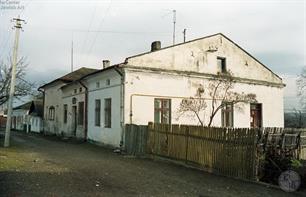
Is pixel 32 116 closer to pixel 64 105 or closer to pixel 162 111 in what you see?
pixel 64 105

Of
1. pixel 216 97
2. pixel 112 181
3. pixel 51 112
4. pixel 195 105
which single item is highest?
pixel 216 97

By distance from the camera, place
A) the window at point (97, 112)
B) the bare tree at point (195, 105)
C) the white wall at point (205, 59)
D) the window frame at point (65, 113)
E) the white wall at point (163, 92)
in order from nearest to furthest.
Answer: the white wall at point (163, 92)
the white wall at point (205, 59)
the bare tree at point (195, 105)
the window at point (97, 112)
the window frame at point (65, 113)

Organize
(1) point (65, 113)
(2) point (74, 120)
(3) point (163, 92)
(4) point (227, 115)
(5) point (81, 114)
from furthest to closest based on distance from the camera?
1. (1) point (65, 113)
2. (2) point (74, 120)
3. (5) point (81, 114)
4. (4) point (227, 115)
5. (3) point (163, 92)

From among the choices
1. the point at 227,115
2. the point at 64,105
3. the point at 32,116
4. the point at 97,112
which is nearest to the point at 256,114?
the point at 227,115

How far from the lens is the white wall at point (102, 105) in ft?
67.6

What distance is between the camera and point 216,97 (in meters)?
23.2

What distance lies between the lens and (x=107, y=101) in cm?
2234

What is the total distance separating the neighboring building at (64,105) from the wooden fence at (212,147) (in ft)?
41.2

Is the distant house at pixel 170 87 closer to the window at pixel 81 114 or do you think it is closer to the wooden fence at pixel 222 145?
the window at pixel 81 114

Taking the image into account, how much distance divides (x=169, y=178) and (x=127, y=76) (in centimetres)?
945

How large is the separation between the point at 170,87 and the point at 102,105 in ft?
14.6

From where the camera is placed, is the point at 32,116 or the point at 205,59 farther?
the point at 32,116

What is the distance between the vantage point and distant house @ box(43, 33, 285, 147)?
2023 cm

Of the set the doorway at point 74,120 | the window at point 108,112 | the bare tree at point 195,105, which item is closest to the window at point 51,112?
the doorway at point 74,120
